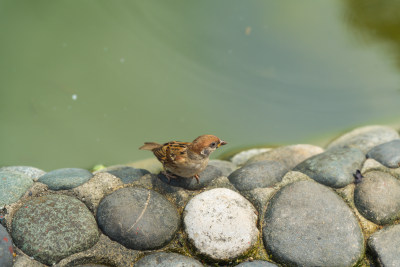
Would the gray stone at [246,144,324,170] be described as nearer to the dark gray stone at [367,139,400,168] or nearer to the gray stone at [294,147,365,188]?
the gray stone at [294,147,365,188]

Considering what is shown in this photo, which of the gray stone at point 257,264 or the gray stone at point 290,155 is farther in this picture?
the gray stone at point 290,155

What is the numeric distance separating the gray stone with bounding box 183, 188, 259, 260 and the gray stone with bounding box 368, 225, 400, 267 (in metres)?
1.03

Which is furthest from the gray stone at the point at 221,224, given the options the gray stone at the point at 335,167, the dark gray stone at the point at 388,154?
the dark gray stone at the point at 388,154

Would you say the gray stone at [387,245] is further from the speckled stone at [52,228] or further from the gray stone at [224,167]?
the speckled stone at [52,228]

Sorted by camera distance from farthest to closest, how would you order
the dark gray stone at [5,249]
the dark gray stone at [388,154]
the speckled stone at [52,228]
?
1. the dark gray stone at [388,154]
2. the speckled stone at [52,228]
3. the dark gray stone at [5,249]

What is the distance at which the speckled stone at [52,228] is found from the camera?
3117 millimetres

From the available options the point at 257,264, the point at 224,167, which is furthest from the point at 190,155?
the point at 257,264

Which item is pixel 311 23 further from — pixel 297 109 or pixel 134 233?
pixel 134 233

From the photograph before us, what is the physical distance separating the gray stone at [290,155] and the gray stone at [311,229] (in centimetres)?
98

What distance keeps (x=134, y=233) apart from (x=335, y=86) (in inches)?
170

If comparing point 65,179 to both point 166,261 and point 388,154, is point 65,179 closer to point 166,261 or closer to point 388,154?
point 166,261

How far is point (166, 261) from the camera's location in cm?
319

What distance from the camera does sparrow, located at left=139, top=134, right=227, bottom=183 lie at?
364cm

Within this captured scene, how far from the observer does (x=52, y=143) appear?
17.7 feet
